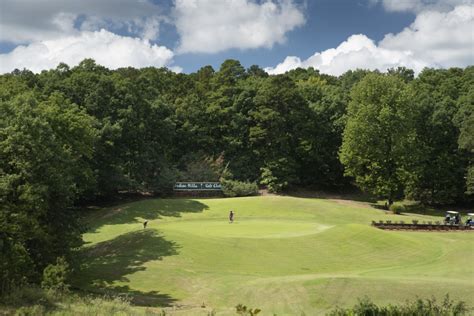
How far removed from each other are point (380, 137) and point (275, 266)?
1442 inches

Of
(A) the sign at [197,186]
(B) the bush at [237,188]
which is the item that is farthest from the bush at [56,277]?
(B) the bush at [237,188]

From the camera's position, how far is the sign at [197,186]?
65.1 m

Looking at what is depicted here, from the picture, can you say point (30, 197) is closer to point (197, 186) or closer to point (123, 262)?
point (123, 262)

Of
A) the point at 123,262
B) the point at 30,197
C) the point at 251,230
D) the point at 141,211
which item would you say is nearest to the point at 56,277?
the point at 30,197

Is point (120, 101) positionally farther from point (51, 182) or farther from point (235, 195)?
point (51, 182)

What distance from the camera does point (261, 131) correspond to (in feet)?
231

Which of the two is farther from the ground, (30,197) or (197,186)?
(30,197)

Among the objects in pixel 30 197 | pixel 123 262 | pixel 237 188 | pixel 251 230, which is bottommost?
pixel 123 262

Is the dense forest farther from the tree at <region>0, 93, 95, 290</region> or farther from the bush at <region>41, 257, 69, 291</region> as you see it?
the bush at <region>41, 257, 69, 291</region>

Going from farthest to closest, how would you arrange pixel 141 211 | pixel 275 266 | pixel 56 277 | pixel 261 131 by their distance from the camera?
1. pixel 261 131
2. pixel 141 211
3. pixel 275 266
4. pixel 56 277

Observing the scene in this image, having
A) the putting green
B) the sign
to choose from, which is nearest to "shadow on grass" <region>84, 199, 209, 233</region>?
the putting green

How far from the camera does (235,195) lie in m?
65.4

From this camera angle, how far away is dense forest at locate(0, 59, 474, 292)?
56.5m

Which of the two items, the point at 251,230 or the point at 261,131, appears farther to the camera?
the point at 261,131
